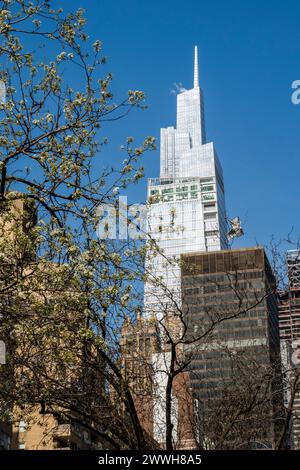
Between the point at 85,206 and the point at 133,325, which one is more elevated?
the point at 85,206

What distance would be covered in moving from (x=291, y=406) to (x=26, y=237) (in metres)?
7.58

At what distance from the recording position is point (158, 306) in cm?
1551

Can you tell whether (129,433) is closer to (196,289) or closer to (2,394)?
(2,394)

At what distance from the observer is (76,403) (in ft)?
49.2

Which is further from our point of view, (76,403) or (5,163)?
(76,403)

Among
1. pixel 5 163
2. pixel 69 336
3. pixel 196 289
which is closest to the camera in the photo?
pixel 5 163

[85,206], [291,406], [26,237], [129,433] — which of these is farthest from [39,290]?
[291,406]

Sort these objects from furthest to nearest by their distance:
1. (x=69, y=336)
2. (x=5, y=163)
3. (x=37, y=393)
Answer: (x=37, y=393) → (x=69, y=336) → (x=5, y=163)

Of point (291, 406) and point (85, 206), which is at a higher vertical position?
point (85, 206)

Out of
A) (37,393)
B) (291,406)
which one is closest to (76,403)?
(37,393)

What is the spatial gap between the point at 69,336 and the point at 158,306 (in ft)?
9.67

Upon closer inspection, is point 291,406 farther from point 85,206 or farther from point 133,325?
point 85,206

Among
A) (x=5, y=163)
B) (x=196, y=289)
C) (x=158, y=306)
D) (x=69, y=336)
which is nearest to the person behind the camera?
(x=5, y=163)

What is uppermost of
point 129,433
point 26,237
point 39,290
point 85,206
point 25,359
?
point 85,206
